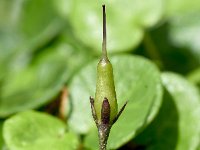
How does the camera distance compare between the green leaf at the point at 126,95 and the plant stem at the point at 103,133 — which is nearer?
the plant stem at the point at 103,133

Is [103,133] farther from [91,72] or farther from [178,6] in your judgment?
[178,6]

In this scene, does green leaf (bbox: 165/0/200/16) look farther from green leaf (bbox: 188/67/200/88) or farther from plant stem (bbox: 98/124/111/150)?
plant stem (bbox: 98/124/111/150)

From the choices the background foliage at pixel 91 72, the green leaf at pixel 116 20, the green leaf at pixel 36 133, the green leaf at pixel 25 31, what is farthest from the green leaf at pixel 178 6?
the green leaf at pixel 36 133

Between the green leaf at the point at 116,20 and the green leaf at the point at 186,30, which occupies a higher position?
the green leaf at the point at 116,20

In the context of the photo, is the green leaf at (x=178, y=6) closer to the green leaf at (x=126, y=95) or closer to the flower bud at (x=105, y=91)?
the green leaf at (x=126, y=95)

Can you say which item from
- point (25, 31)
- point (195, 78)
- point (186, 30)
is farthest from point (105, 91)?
point (25, 31)

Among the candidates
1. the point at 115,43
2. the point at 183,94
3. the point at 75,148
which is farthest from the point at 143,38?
the point at 75,148
